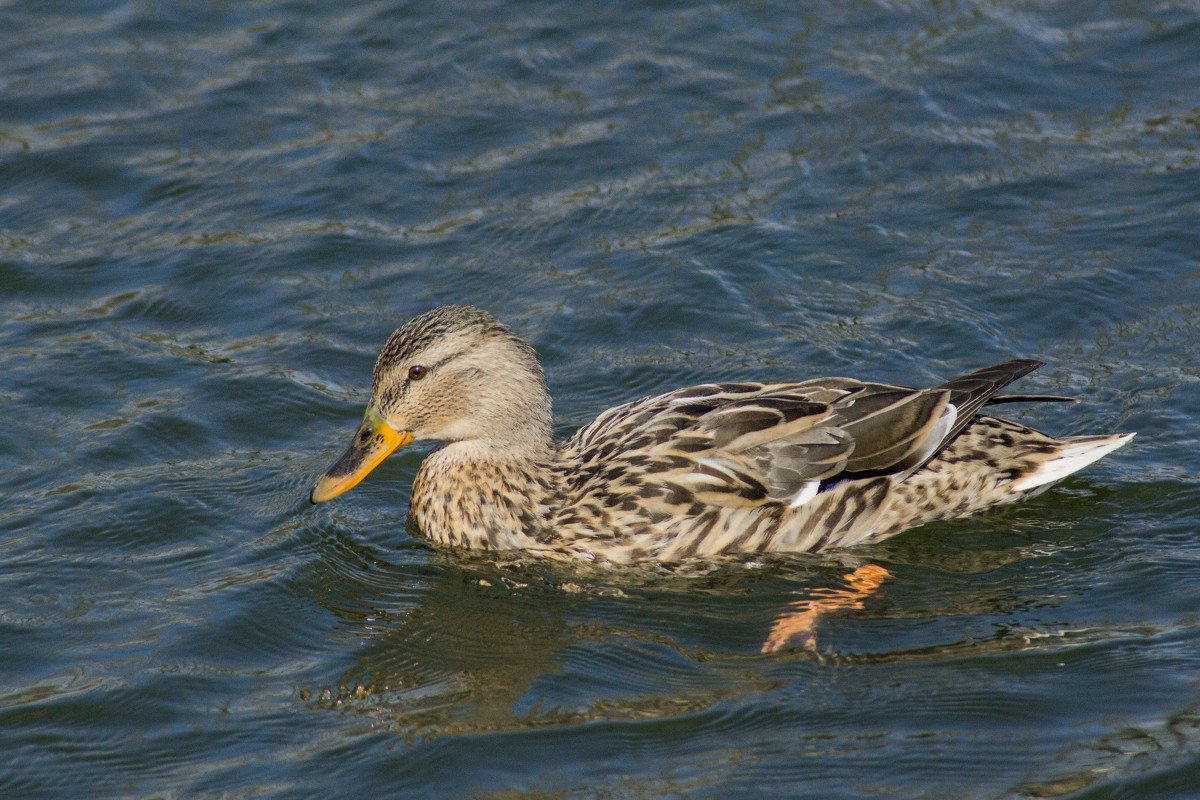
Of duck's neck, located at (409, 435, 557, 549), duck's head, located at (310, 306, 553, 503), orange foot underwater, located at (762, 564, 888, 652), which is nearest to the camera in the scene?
orange foot underwater, located at (762, 564, 888, 652)

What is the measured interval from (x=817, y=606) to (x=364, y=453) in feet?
8.97

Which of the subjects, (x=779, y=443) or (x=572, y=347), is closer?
(x=779, y=443)

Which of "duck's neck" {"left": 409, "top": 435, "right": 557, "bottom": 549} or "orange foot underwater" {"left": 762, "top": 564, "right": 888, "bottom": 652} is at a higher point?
"duck's neck" {"left": 409, "top": 435, "right": 557, "bottom": 549}

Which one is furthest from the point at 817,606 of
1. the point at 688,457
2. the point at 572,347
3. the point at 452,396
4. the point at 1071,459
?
the point at 572,347

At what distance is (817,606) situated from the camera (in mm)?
7680

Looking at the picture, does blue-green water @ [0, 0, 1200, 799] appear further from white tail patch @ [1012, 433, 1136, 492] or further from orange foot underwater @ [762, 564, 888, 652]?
white tail patch @ [1012, 433, 1136, 492]

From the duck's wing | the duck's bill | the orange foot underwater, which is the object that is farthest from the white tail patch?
the duck's bill

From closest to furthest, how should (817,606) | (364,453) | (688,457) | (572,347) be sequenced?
(817,606), (688,457), (364,453), (572,347)

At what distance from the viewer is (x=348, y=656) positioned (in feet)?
24.2

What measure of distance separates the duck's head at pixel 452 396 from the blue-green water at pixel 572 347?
651 millimetres

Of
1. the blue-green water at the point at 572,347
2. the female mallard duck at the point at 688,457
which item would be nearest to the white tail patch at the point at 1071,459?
the female mallard duck at the point at 688,457

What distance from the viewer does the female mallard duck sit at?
8.08m

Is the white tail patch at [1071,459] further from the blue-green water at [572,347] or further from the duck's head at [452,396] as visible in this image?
the duck's head at [452,396]

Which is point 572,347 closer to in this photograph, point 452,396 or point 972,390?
point 452,396
